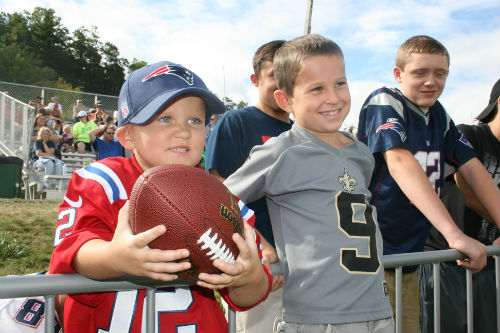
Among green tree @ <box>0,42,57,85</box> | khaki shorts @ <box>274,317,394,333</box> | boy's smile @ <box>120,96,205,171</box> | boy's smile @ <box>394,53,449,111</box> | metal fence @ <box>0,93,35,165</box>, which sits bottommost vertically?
khaki shorts @ <box>274,317,394,333</box>

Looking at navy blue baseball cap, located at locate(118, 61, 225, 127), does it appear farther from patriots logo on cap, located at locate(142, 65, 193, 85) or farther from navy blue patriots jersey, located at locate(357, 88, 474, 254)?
navy blue patriots jersey, located at locate(357, 88, 474, 254)

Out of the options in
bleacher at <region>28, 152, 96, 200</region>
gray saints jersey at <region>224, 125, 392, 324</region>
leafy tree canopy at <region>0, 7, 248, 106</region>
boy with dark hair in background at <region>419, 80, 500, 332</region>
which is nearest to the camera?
gray saints jersey at <region>224, 125, 392, 324</region>

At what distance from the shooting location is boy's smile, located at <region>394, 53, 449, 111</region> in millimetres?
2664

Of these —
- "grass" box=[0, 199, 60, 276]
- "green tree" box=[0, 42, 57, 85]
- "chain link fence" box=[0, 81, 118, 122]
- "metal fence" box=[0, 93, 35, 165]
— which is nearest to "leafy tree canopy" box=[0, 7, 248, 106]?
"green tree" box=[0, 42, 57, 85]

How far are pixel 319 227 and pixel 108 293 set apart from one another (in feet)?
2.86

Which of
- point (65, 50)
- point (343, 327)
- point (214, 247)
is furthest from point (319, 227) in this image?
point (65, 50)

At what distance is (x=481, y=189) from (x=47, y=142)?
1172 cm

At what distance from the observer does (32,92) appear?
19.2 meters

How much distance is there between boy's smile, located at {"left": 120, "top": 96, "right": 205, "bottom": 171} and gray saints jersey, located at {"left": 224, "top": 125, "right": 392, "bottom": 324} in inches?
13.0

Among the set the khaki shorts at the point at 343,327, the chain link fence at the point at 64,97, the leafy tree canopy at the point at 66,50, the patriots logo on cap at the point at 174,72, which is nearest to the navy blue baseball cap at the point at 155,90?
the patriots logo on cap at the point at 174,72

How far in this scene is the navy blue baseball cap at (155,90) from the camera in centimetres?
162

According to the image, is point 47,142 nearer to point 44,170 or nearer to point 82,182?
point 44,170

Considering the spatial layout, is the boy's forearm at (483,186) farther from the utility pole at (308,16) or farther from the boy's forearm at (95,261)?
the utility pole at (308,16)

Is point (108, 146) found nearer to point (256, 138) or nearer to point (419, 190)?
point (256, 138)
